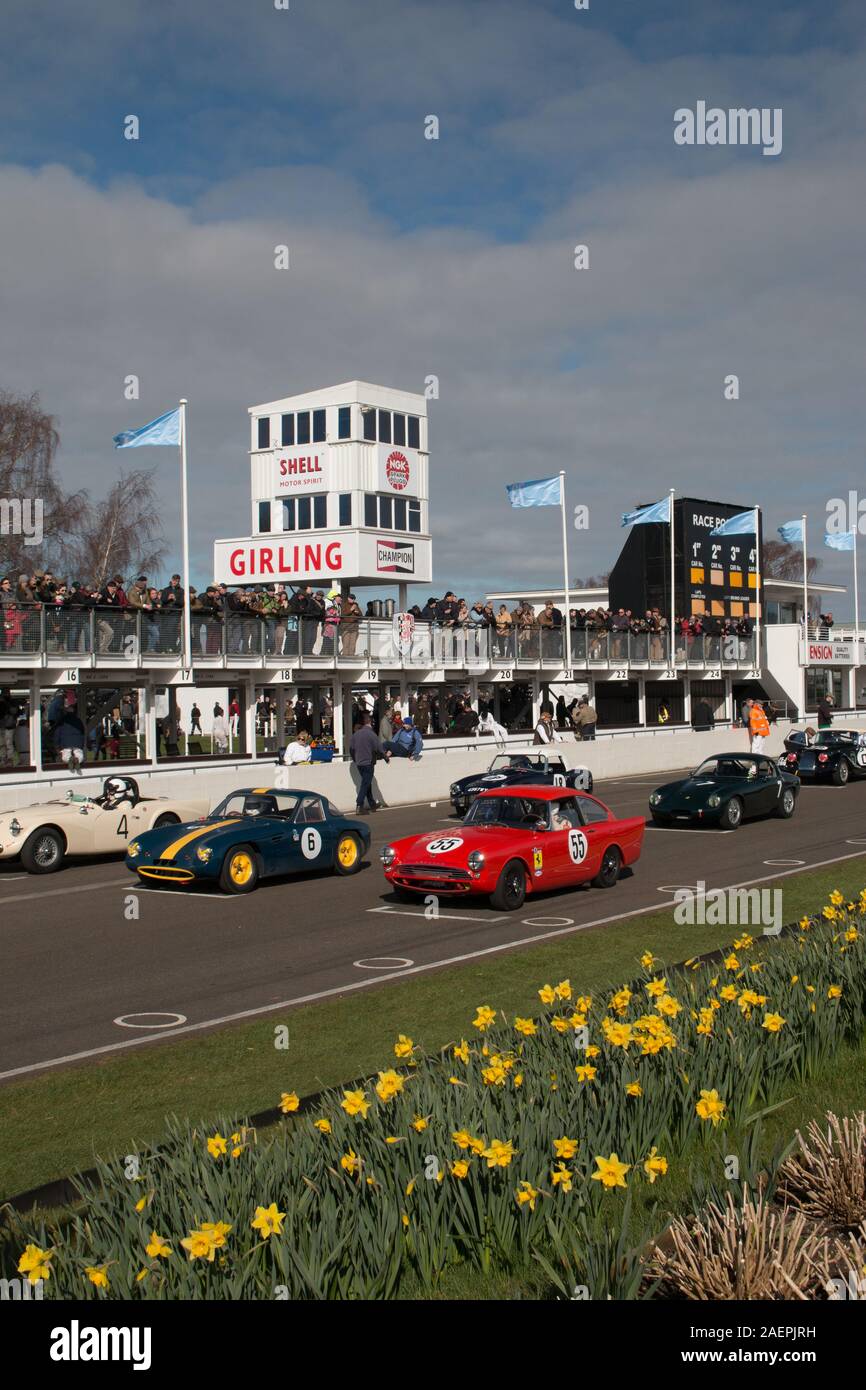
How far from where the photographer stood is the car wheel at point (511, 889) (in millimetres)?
15266

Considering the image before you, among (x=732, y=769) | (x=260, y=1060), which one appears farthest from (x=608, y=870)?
(x=260, y=1060)

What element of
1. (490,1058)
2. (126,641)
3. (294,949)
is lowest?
(294,949)

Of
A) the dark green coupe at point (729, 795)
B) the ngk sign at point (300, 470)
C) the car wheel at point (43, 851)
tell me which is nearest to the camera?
the car wheel at point (43, 851)

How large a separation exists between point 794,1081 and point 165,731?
96.0 ft

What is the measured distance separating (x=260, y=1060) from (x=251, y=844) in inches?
328

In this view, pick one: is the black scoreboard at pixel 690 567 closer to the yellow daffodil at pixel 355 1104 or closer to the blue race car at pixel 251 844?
the blue race car at pixel 251 844

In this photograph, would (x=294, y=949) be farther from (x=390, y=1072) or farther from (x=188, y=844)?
(x=390, y=1072)

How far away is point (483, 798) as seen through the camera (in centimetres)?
1722

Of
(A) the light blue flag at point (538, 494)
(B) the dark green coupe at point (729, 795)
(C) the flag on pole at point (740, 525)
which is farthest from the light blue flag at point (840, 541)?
(B) the dark green coupe at point (729, 795)

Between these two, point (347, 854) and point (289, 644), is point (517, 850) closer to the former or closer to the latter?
point (347, 854)

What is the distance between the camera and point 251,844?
17000mm

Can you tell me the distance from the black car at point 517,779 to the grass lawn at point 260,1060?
1228cm

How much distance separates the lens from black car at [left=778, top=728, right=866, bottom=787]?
1304 inches

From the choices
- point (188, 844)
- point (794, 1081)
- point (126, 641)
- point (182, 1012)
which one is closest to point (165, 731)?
point (126, 641)
